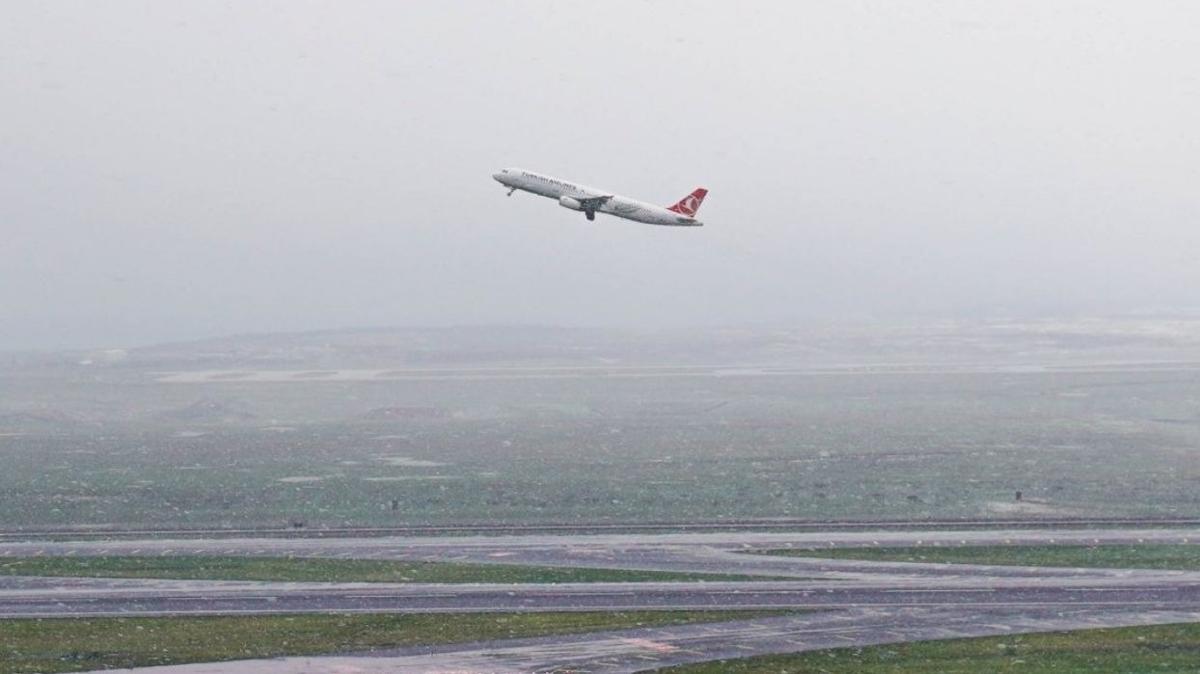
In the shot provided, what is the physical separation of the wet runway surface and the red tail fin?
32946mm

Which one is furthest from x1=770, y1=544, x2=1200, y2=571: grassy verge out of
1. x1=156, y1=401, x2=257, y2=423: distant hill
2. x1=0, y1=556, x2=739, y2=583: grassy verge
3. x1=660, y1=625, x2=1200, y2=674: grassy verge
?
x1=156, y1=401, x2=257, y2=423: distant hill

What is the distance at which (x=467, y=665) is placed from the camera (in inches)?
1804

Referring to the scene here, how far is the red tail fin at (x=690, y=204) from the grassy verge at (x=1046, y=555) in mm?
37085

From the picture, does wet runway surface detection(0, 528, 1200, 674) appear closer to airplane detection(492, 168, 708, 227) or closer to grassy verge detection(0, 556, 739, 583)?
grassy verge detection(0, 556, 739, 583)

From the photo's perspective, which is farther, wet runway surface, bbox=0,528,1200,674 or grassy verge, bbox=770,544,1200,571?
grassy verge, bbox=770,544,1200,571

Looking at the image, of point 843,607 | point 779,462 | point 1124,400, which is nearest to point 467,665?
point 843,607

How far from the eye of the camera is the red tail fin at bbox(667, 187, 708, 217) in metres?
99.6

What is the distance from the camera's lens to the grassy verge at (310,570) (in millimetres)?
61562

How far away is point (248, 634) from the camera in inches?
2002

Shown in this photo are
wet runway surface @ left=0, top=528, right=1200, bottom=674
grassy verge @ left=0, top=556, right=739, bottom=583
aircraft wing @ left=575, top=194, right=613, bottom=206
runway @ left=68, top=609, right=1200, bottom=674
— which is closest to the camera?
runway @ left=68, top=609, right=1200, bottom=674

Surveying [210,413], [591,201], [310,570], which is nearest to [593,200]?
[591,201]

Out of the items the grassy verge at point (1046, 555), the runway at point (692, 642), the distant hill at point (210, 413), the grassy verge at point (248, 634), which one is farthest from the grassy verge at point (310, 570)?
the distant hill at point (210, 413)

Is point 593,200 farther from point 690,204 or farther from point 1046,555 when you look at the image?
point 1046,555

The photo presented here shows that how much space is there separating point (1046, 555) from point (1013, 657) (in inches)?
771
